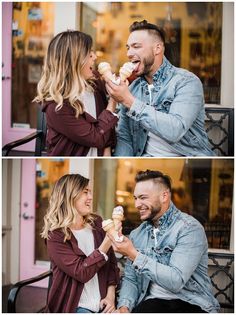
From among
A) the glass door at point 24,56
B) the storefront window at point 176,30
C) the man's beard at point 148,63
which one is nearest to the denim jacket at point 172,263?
the man's beard at point 148,63

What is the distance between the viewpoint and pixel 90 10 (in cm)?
186

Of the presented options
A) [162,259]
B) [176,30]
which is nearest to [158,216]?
[162,259]

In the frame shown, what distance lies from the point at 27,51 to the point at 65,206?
1125 millimetres

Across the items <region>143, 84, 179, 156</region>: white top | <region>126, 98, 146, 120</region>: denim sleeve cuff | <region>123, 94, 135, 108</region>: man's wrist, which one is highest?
<region>123, 94, 135, 108</region>: man's wrist

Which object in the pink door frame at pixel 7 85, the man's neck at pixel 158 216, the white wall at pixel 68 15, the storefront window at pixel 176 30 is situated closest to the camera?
the man's neck at pixel 158 216

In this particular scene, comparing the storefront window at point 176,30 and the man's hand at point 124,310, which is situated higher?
the storefront window at point 176,30

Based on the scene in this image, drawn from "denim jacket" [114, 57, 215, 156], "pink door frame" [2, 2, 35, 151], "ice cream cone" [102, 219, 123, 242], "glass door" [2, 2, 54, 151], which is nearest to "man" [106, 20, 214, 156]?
"denim jacket" [114, 57, 215, 156]

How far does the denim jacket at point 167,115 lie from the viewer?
57.9 inches

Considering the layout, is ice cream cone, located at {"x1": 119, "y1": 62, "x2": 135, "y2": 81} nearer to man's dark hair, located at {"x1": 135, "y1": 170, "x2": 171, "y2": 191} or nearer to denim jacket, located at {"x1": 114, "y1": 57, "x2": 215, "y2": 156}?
denim jacket, located at {"x1": 114, "y1": 57, "x2": 215, "y2": 156}

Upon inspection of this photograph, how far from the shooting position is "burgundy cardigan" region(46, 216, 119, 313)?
1.53 meters

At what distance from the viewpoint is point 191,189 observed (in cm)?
168

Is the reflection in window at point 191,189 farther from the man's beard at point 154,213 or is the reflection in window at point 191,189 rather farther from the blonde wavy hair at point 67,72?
the blonde wavy hair at point 67,72

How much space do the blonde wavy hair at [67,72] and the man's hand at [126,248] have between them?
0.34 m

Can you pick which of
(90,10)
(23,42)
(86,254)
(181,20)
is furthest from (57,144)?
(23,42)
